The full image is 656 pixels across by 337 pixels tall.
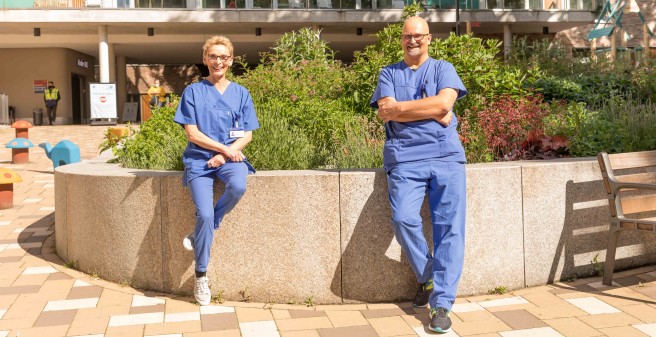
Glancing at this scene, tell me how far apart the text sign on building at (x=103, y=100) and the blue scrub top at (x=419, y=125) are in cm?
2411

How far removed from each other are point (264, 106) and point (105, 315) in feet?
9.16

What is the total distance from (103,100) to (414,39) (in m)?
24.4

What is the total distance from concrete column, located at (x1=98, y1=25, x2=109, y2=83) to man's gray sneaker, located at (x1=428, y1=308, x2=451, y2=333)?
26.7 metres

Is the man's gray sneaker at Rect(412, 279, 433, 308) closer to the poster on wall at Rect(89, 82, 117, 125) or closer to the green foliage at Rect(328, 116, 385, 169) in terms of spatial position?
the green foliage at Rect(328, 116, 385, 169)

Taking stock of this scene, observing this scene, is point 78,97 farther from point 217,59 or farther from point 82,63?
point 217,59

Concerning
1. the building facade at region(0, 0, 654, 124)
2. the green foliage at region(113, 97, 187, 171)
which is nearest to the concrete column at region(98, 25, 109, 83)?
the building facade at region(0, 0, 654, 124)

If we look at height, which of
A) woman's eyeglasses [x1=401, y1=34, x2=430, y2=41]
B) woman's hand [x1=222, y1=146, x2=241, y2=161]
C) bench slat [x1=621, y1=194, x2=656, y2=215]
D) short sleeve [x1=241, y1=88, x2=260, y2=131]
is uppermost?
woman's eyeglasses [x1=401, y1=34, x2=430, y2=41]

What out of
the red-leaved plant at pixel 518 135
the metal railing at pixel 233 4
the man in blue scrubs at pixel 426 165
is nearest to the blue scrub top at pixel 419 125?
the man in blue scrubs at pixel 426 165

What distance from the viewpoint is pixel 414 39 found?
14.0ft

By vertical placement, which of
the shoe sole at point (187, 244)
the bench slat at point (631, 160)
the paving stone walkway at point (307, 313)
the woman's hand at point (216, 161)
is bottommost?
the paving stone walkway at point (307, 313)

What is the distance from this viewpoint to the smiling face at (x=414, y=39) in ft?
13.9

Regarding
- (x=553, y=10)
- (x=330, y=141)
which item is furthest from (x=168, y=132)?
(x=553, y=10)

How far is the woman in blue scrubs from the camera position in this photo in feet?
14.4

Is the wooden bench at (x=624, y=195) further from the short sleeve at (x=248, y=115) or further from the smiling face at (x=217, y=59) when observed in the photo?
the smiling face at (x=217, y=59)
